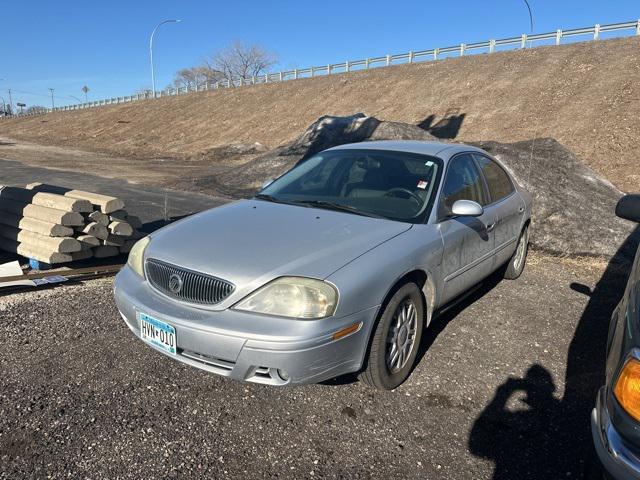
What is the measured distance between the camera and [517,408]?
3059mm

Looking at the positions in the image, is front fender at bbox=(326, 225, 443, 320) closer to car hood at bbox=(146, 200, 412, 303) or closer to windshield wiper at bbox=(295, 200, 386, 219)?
car hood at bbox=(146, 200, 412, 303)

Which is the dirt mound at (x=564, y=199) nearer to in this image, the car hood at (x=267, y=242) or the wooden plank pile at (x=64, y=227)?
the car hood at (x=267, y=242)

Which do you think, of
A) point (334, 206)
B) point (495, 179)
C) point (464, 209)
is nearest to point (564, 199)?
point (495, 179)

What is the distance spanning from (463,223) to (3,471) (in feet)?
10.6

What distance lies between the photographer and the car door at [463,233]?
357cm

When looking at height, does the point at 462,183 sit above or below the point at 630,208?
below

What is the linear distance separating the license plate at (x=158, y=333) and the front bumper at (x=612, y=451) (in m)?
2.10

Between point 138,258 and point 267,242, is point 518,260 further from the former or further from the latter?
point 138,258

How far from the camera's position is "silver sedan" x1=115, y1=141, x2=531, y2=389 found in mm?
2600

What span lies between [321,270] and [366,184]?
4.70 feet

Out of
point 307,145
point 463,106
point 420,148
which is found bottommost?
point 307,145

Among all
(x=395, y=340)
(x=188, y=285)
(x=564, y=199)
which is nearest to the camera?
(x=188, y=285)

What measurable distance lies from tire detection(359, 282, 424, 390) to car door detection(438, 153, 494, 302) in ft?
1.46

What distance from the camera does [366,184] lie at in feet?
12.9
